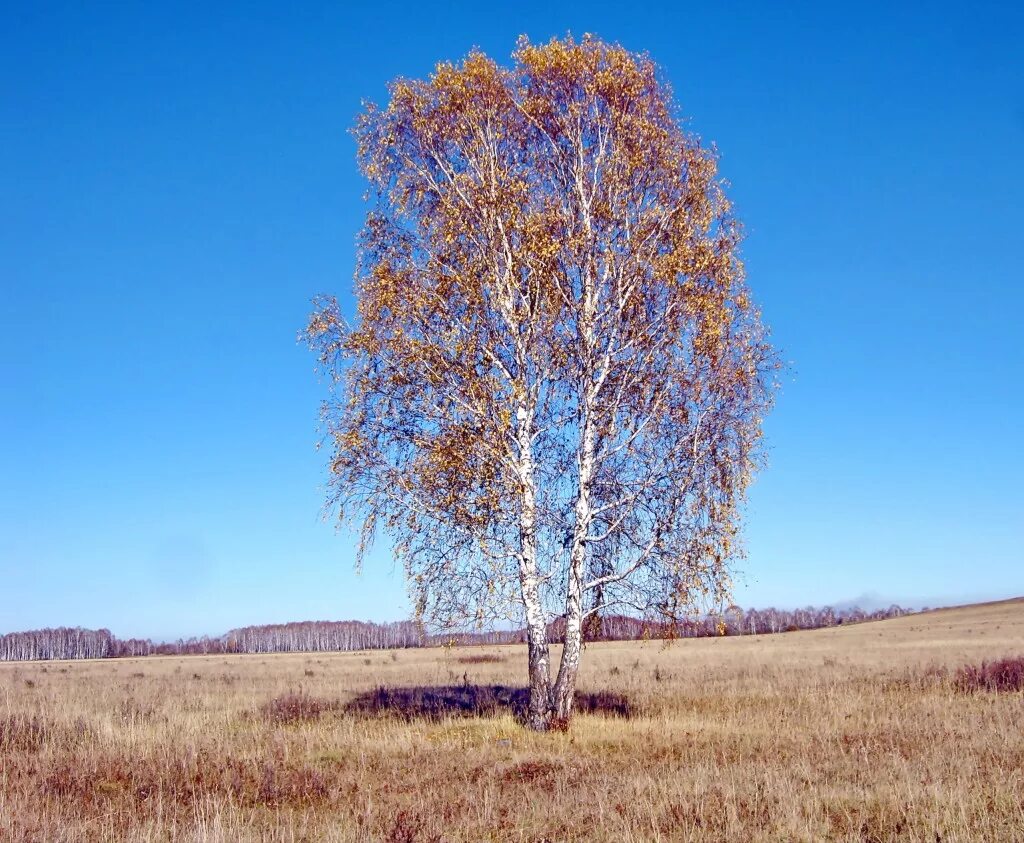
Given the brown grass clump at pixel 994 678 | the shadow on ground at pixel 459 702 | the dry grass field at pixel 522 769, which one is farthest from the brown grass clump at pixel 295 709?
the brown grass clump at pixel 994 678

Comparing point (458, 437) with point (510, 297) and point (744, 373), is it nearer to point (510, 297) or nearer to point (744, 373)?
point (510, 297)

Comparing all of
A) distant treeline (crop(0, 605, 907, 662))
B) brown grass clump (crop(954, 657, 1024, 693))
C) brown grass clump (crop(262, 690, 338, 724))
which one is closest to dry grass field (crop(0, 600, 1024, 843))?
brown grass clump (crop(262, 690, 338, 724))

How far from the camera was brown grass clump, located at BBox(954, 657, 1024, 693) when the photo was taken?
21016 mm

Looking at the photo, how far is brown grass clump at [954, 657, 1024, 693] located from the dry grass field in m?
0.56

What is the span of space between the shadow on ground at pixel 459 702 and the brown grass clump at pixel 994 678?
30.1 ft

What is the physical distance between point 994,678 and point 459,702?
14226mm

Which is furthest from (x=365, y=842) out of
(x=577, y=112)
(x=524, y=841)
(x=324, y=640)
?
(x=324, y=640)

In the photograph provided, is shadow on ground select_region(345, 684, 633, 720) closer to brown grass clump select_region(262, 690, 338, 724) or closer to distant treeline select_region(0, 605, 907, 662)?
brown grass clump select_region(262, 690, 338, 724)

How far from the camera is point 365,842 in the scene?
793cm

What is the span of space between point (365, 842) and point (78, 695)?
22454 mm

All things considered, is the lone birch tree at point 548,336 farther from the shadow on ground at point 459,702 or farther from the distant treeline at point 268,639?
the distant treeline at point 268,639

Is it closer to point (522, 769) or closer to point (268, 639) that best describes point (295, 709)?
point (522, 769)

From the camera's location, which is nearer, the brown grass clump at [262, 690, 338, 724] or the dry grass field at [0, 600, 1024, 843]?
the dry grass field at [0, 600, 1024, 843]

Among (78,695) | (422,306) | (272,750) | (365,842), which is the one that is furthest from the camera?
(78,695)
